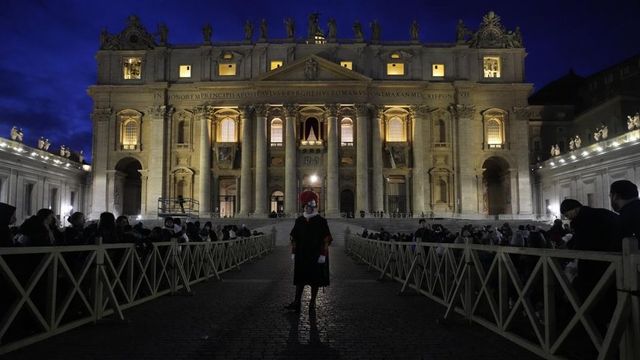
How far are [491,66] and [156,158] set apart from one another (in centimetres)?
3736

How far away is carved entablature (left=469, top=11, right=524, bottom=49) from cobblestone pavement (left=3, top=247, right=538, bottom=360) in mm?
53470

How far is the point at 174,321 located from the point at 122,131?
54.3m

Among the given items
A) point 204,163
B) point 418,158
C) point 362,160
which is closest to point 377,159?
point 362,160

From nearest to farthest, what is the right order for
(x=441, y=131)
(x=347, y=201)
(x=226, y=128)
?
(x=347, y=201)
(x=441, y=131)
(x=226, y=128)

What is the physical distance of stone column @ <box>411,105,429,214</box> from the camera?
186 feet

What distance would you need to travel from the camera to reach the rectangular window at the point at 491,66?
2381 inches

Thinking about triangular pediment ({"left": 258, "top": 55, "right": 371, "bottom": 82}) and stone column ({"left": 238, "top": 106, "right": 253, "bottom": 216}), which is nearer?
triangular pediment ({"left": 258, "top": 55, "right": 371, "bottom": 82})

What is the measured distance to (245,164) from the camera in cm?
5731

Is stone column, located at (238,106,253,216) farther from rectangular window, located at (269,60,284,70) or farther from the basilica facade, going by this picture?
rectangular window, located at (269,60,284,70)

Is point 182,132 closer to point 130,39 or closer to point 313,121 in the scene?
point 130,39

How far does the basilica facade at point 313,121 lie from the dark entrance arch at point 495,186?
59 cm

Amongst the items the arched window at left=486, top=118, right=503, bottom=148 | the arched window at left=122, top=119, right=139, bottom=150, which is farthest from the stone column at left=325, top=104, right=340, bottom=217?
the arched window at left=122, top=119, right=139, bottom=150

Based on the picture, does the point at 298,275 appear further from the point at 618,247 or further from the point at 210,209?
the point at 210,209

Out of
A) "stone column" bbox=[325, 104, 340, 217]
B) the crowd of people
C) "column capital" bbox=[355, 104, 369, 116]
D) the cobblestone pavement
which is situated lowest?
the cobblestone pavement
